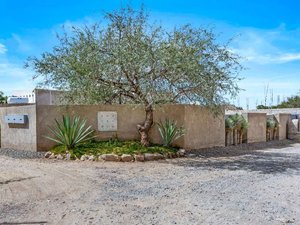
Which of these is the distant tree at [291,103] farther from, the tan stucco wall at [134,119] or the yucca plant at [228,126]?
the tan stucco wall at [134,119]

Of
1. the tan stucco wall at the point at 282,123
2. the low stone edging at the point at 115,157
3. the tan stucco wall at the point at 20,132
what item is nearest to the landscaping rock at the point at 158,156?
the low stone edging at the point at 115,157

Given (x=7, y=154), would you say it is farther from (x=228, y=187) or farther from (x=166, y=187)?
(x=228, y=187)

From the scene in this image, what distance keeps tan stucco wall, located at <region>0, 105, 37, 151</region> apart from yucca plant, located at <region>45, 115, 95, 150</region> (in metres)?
0.74

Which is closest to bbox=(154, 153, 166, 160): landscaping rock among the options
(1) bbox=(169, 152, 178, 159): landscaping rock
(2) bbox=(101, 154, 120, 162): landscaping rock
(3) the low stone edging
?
(3) the low stone edging

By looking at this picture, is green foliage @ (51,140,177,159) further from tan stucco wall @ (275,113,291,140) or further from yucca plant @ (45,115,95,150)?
tan stucco wall @ (275,113,291,140)

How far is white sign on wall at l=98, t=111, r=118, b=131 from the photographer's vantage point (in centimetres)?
1293

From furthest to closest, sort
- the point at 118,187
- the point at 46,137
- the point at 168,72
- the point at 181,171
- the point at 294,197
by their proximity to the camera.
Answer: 1. the point at 46,137
2. the point at 168,72
3. the point at 181,171
4. the point at 118,187
5. the point at 294,197

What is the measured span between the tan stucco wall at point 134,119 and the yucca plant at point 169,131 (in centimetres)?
25

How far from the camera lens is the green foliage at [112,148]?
11.2 metres

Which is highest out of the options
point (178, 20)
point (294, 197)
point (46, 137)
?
point (178, 20)

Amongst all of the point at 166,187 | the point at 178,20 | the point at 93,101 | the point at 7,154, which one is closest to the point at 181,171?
the point at 166,187

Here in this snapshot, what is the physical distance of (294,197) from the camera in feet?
20.7

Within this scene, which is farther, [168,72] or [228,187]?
[168,72]

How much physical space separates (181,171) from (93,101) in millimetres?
4408
